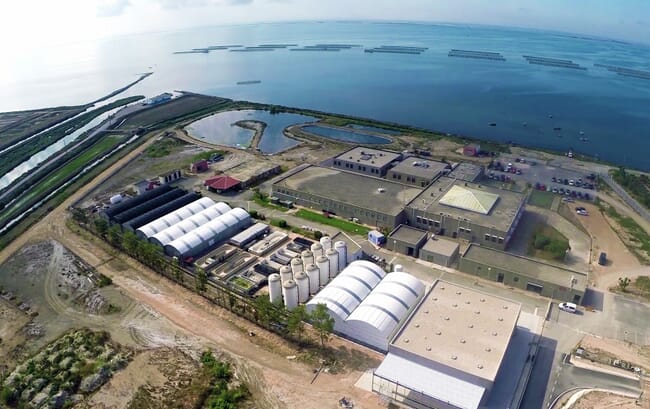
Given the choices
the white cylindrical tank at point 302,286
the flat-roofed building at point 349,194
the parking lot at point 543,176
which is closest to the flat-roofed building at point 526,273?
the flat-roofed building at point 349,194

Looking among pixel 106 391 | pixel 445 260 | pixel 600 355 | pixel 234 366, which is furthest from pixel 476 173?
pixel 106 391

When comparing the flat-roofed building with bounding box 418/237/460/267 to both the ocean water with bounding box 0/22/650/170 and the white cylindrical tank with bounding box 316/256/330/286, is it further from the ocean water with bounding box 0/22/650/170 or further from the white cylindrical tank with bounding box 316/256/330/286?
the ocean water with bounding box 0/22/650/170

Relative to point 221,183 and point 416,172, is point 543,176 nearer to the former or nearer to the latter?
point 416,172

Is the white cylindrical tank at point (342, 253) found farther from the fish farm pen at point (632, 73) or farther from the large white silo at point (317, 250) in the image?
the fish farm pen at point (632, 73)

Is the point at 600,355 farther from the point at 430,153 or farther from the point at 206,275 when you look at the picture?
the point at 430,153

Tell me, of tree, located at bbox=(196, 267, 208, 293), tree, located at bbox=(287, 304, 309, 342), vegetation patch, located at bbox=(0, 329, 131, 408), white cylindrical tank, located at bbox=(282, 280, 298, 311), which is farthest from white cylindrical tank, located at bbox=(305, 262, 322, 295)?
vegetation patch, located at bbox=(0, 329, 131, 408)
